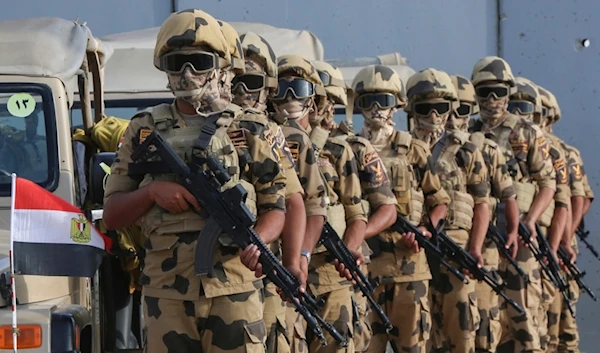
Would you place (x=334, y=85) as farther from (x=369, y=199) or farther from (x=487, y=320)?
(x=487, y=320)

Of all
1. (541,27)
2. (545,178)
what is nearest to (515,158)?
(545,178)

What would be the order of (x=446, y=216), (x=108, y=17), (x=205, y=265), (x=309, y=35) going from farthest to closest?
(x=108, y=17), (x=309, y=35), (x=446, y=216), (x=205, y=265)

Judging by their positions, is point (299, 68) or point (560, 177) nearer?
point (299, 68)

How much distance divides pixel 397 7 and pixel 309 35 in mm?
1945

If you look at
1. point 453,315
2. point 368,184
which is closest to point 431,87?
point 368,184

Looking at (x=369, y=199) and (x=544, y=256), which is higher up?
(x=369, y=199)

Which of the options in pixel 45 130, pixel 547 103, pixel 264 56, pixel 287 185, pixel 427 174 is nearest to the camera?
pixel 287 185

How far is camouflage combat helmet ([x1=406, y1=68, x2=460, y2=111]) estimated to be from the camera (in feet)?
24.5

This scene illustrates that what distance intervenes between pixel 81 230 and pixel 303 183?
0.99 metres

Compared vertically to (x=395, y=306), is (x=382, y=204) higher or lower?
higher

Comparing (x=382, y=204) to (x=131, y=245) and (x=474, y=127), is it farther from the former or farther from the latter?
(x=474, y=127)

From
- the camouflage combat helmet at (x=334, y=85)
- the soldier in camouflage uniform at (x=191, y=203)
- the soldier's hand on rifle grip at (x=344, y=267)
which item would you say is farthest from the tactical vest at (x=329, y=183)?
the soldier in camouflage uniform at (x=191, y=203)

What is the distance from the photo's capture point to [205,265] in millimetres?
4270

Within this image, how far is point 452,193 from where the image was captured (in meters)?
7.47
